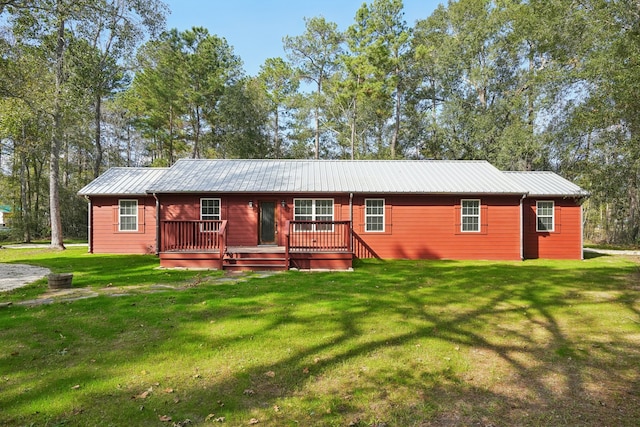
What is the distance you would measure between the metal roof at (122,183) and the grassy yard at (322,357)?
7710mm

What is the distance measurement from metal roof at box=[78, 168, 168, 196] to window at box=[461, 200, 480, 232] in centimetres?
1288

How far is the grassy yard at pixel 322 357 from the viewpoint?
306cm

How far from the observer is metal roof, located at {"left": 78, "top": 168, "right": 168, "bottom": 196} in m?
14.8

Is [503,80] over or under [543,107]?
over

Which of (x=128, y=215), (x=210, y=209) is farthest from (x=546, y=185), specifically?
(x=128, y=215)

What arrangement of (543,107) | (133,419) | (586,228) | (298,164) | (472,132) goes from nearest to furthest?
(133,419) < (298,164) < (543,107) < (472,132) < (586,228)

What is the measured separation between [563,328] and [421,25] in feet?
97.4

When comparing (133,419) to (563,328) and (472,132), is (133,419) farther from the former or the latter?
(472,132)

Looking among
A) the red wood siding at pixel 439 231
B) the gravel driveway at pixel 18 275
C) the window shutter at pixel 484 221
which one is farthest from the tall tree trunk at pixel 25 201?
the window shutter at pixel 484 221

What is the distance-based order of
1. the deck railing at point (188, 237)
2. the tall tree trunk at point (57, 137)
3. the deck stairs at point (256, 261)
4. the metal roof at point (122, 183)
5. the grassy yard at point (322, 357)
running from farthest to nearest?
the tall tree trunk at point (57, 137)
the metal roof at point (122, 183)
the deck railing at point (188, 237)
the deck stairs at point (256, 261)
the grassy yard at point (322, 357)

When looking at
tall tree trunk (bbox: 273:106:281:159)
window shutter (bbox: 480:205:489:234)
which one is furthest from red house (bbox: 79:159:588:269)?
tall tree trunk (bbox: 273:106:281:159)

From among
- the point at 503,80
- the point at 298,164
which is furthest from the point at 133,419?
the point at 503,80

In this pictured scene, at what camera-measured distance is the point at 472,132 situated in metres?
24.6

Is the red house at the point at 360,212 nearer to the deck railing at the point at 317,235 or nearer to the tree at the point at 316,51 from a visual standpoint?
the deck railing at the point at 317,235
